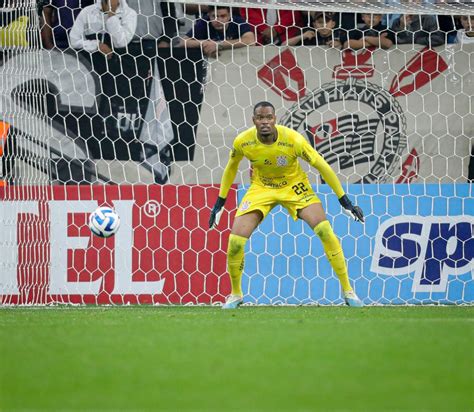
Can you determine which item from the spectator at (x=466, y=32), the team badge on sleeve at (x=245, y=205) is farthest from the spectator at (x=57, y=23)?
the spectator at (x=466, y=32)

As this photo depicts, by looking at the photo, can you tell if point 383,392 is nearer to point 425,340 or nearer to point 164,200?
point 425,340

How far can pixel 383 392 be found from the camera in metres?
4.51

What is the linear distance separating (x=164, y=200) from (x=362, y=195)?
7.16ft

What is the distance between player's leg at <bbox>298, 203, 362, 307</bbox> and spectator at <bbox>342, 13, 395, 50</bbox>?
275cm

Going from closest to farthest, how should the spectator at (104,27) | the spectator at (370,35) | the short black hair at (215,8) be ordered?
the spectator at (104,27), the spectator at (370,35), the short black hair at (215,8)

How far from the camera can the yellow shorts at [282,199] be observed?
1001 centimetres

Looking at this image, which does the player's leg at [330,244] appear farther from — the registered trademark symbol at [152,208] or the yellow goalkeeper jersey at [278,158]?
the registered trademark symbol at [152,208]

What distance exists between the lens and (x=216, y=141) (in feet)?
38.2

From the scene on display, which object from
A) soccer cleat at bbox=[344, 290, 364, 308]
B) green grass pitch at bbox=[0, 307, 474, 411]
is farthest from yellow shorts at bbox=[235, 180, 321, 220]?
green grass pitch at bbox=[0, 307, 474, 411]

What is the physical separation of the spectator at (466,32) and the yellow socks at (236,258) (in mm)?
3985

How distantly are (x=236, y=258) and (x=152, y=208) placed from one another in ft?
5.13

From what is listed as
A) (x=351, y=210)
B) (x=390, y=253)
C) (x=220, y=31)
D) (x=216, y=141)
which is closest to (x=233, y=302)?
(x=351, y=210)

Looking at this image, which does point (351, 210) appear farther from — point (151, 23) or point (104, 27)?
point (104, 27)

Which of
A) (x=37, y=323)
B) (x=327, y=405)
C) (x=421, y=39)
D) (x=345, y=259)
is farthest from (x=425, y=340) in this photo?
(x=421, y=39)
